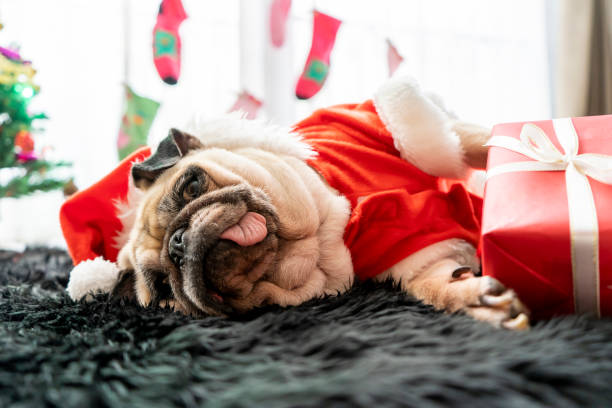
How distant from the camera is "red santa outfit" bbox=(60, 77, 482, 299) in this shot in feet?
3.96

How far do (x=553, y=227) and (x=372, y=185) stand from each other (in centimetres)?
57

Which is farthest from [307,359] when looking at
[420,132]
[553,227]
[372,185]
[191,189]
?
[420,132]

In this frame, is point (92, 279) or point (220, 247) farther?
point (92, 279)

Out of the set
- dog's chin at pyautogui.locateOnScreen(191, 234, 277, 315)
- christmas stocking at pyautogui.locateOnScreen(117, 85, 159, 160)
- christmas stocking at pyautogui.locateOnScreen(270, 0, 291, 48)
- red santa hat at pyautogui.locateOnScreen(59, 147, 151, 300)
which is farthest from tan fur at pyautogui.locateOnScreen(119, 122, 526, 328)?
christmas stocking at pyautogui.locateOnScreen(270, 0, 291, 48)

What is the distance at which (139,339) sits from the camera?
80 centimetres

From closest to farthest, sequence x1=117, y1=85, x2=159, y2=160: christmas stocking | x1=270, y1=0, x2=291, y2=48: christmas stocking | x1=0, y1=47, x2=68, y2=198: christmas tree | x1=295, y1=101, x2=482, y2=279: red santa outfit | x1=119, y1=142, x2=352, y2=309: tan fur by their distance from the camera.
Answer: x1=119, y1=142, x2=352, y2=309: tan fur, x1=295, y1=101, x2=482, y2=279: red santa outfit, x1=0, y1=47, x2=68, y2=198: christmas tree, x1=117, y1=85, x2=159, y2=160: christmas stocking, x1=270, y1=0, x2=291, y2=48: christmas stocking

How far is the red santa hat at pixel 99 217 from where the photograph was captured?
1.38 m

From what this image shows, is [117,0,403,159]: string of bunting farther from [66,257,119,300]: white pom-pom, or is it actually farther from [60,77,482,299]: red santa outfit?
[66,257,119,300]: white pom-pom

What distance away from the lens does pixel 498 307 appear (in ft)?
2.76

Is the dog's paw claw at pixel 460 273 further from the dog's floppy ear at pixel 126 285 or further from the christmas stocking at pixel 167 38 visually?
the christmas stocking at pixel 167 38

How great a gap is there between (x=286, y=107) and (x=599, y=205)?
6.93ft

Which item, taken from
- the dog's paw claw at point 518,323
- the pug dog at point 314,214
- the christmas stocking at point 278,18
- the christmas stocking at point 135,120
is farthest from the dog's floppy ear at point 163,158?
the christmas stocking at point 278,18

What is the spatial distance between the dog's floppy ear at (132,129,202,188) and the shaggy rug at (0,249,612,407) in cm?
44

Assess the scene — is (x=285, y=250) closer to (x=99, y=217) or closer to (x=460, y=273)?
(x=460, y=273)
